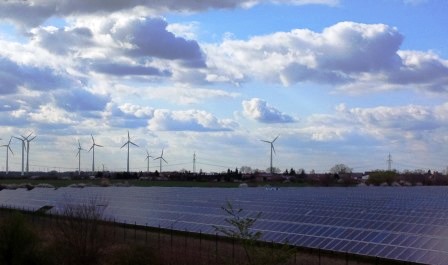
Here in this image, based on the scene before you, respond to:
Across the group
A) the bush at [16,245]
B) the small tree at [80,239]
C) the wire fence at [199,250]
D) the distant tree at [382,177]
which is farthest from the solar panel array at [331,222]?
the distant tree at [382,177]

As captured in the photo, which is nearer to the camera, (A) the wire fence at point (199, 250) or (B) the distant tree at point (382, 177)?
(A) the wire fence at point (199, 250)

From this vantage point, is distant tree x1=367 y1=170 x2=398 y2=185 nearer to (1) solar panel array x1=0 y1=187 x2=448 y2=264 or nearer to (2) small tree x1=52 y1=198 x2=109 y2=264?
(1) solar panel array x1=0 y1=187 x2=448 y2=264

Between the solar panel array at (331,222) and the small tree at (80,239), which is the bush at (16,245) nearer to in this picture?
the small tree at (80,239)

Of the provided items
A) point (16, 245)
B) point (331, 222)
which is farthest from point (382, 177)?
point (16, 245)

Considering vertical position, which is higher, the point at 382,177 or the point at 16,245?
the point at 382,177

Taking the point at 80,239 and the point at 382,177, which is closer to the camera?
the point at 80,239

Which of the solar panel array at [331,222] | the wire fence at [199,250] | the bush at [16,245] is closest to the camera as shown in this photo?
the bush at [16,245]

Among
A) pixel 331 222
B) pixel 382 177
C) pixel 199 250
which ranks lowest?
pixel 199 250

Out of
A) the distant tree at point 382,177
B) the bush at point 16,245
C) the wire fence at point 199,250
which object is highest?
the distant tree at point 382,177

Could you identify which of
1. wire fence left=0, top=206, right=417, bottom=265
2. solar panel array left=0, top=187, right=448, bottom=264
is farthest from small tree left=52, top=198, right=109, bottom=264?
solar panel array left=0, top=187, right=448, bottom=264

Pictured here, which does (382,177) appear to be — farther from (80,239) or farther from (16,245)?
(16,245)

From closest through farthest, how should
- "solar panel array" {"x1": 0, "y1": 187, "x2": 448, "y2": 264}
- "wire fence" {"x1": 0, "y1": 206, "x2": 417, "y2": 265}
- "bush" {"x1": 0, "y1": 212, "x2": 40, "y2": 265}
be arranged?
"bush" {"x1": 0, "y1": 212, "x2": 40, "y2": 265} < "wire fence" {"x1": 0, "y1": 206, "x2": 417, "y2": 265} < "solar panel array" {"x1": 0, "y1": 187, "x2": 448, "y2": 264}

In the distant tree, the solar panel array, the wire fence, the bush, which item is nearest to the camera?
the bush

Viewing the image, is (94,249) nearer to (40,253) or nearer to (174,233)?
(40,253)
